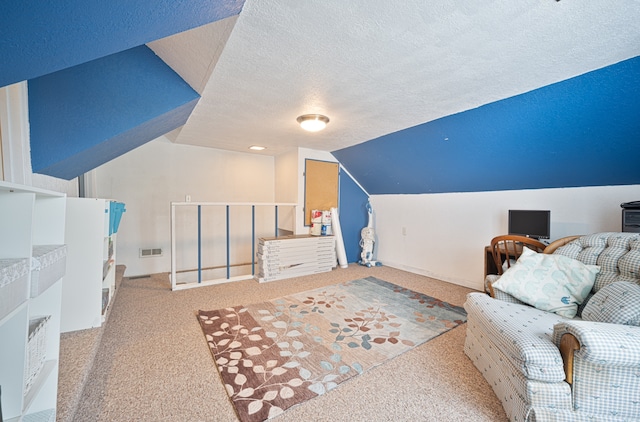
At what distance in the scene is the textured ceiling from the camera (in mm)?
A: 1276

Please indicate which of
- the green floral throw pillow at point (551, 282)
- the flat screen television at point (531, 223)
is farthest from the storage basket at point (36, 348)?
the flat screen television at point (531, 223)

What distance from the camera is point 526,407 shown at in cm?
123

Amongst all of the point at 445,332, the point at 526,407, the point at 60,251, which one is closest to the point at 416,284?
the point at 445,332

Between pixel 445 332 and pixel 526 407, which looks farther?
pixel 445 332

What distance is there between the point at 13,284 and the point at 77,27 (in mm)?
838

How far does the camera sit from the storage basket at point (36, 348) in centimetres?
95

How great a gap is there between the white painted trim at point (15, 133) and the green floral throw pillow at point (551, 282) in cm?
313

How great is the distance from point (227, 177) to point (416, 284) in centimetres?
359

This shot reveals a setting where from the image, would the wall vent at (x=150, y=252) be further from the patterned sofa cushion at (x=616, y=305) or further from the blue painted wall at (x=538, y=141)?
the patterned sofa cushion at (x=616, y=305)

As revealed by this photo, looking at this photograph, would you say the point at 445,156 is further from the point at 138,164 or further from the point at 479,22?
the point at 138,164

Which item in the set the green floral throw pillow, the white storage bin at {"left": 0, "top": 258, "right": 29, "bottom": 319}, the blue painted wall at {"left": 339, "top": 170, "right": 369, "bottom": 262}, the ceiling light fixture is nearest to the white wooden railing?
the blue painted wall at {"left": 339, "top": 170, "right": 369, "bottom": 262}

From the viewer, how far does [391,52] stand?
5.28 ft

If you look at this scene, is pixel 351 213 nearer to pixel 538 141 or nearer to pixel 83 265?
pixel 538 141

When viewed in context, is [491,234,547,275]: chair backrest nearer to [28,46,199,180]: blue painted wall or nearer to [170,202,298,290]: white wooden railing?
[170,202,298,290]: white wooden railing
